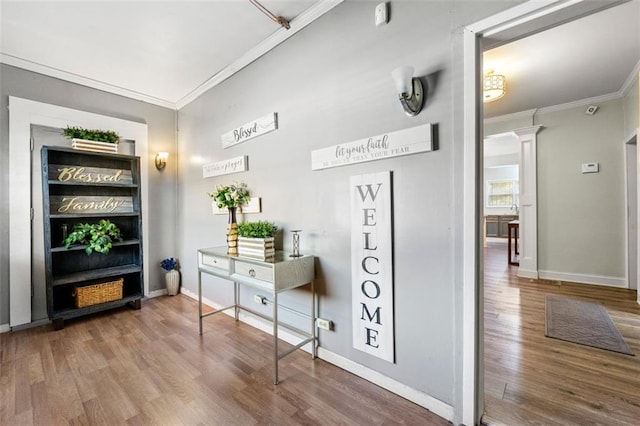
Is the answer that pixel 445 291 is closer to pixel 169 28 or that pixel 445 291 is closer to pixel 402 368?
pixel 402 368

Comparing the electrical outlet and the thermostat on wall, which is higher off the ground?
the thermostat on wall

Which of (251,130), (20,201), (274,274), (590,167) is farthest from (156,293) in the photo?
(590,167)

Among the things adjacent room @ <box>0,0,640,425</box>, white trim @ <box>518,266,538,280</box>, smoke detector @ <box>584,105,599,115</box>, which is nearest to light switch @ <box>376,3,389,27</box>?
adjacent room @ <box>0,0,640,425</box>

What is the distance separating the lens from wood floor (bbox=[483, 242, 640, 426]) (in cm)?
160

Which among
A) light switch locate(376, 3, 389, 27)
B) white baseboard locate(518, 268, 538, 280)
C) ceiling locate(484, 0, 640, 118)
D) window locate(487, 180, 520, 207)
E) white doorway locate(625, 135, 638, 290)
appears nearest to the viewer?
light switch locate(376, 3, 389, 27)

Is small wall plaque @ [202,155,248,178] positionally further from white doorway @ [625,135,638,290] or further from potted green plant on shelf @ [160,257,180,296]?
white doorway @ [625,135,638,290]

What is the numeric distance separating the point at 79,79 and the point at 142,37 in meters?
1.45

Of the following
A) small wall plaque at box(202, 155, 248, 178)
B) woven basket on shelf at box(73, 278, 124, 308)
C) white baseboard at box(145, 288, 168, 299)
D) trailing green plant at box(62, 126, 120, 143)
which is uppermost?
trailing green plant at box(62, 126, 120, 143)

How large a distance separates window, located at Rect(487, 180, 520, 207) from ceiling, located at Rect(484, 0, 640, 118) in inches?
247

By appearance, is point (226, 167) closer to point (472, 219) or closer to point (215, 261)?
point (215, 261)

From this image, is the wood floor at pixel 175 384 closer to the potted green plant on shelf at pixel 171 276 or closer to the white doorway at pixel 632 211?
the potted green plant on shelf at pixel 171 276

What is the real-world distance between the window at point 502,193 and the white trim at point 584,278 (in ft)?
19.2

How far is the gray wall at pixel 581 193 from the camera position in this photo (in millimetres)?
3889

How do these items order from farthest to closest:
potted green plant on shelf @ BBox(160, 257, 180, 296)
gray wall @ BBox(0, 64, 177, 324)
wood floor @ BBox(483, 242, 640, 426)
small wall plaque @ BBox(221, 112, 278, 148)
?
potted green plant on shelf @ BBox(160, 257, 180, 296) → gray wall @ BBox(0, 64, 177, 324) → small wall plaque @ BBox(221, 112, 278, 148) → wood floor @ BBox(483, 242, 640, 426)
